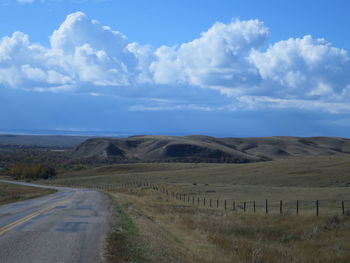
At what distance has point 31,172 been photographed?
4139 inches

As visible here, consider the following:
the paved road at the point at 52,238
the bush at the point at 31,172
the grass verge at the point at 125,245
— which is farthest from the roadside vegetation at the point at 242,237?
the bush at the point at 31,172

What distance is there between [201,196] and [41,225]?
28.9 meters

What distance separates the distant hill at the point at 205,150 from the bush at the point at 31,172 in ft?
141

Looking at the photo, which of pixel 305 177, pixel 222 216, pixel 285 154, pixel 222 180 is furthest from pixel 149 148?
pixel 222 216

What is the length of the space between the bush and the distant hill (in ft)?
141

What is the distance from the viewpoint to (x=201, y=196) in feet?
147

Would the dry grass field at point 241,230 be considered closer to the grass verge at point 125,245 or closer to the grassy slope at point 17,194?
the grass verge at point 125,245

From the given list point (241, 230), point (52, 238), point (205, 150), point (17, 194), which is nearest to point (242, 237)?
point (241, 230)

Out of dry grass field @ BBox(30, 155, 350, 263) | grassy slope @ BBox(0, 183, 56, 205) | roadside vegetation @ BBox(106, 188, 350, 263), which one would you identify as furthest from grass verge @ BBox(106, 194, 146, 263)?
grassy slope @ BBox(0, 183, 56, 205)

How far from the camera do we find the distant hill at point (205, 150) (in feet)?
488

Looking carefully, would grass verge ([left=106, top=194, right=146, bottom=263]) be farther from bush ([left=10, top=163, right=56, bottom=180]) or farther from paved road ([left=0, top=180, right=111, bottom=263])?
bush ([left=10, top=163, right=56, bottom=180])

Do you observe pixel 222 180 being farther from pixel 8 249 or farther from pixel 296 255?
pixel 8 249

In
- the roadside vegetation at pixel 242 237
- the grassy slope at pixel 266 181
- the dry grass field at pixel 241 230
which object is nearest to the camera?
the dry grass field at pixel 241 230

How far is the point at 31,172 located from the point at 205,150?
222ft
